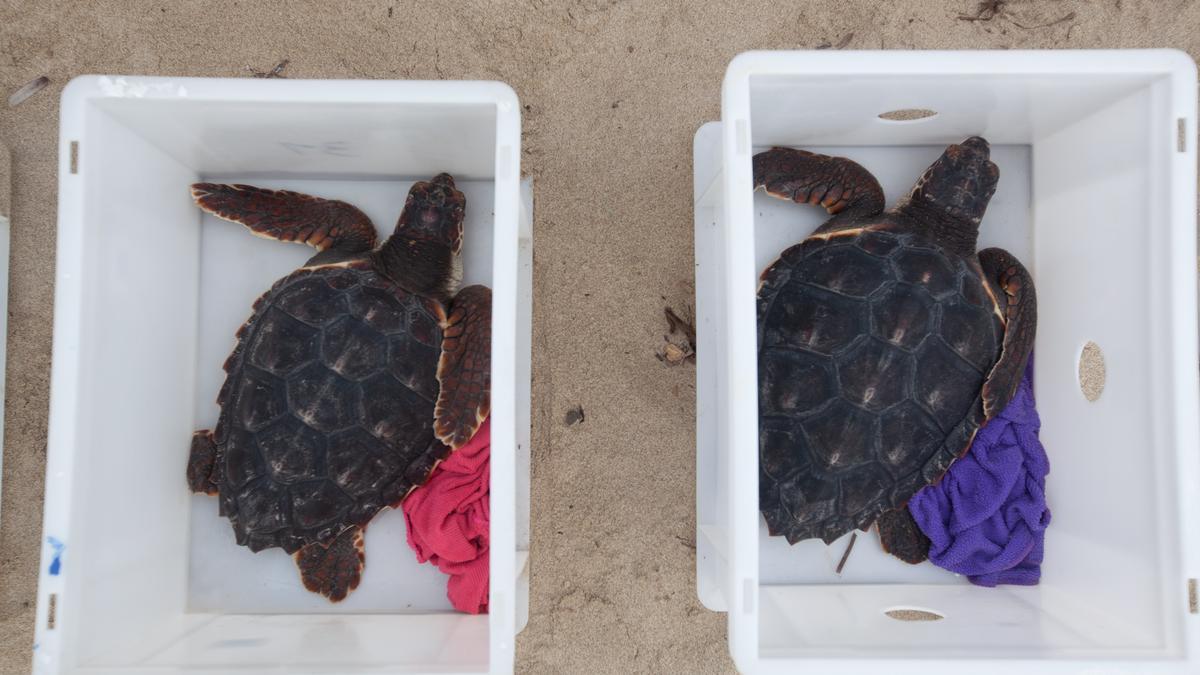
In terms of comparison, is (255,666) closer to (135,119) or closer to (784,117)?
(135,119)

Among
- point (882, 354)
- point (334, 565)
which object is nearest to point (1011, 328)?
point (882, 354)

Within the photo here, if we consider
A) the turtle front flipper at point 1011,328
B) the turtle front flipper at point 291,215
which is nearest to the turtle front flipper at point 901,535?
the turtle front flipper at point 1011,328

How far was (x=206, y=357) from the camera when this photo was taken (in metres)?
1.27

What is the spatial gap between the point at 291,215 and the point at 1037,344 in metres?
1.37

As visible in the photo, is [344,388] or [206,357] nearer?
[344,388]

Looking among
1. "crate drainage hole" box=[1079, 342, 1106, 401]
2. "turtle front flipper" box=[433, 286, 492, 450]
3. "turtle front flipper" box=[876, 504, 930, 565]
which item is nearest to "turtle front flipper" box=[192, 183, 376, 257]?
"turtle front flipper" box=[433, 286, 492, 450]

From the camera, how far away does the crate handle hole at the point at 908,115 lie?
115cm

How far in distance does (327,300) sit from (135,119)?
0.37m

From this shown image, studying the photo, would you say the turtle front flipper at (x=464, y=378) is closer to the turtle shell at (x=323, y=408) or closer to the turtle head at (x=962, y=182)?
the turtle shell at (x=323, y=408)

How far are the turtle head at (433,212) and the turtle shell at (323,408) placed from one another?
122mm

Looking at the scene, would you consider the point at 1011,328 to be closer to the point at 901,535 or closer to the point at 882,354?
the point at 882,354

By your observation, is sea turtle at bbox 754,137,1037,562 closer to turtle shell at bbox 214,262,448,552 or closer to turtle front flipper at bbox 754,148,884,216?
turtle front flipper at bbox 754,148,884,216

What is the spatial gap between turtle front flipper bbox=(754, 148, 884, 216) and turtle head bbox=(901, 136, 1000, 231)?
0.10m

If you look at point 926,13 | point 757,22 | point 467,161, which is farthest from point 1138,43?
point 467,161
